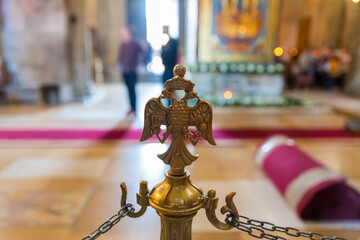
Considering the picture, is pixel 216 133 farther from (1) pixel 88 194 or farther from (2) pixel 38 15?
(2) pixel 38 15

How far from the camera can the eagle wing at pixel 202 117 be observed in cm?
105

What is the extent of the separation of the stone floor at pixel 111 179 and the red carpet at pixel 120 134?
0.98 feet

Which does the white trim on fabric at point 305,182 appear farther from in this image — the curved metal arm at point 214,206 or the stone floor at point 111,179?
the curved metal arm at point 214,206

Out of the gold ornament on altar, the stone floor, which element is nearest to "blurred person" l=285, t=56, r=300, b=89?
the gold ornament on altar

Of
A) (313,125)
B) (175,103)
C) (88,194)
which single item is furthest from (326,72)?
(175,103)

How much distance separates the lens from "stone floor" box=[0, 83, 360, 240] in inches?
104

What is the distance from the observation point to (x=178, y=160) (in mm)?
1066

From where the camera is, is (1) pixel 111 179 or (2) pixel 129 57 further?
(2) pixel 129 57

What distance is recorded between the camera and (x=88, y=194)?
330 centimetres

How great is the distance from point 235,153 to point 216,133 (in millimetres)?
1423

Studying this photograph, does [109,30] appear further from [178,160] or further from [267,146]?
[178,160]

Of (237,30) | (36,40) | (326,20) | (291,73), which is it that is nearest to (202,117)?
(36,40)

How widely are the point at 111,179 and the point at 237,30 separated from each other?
891 centimetres

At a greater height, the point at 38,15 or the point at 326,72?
the point at 38,15
